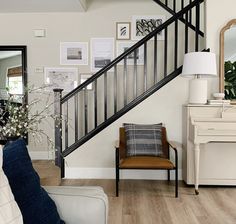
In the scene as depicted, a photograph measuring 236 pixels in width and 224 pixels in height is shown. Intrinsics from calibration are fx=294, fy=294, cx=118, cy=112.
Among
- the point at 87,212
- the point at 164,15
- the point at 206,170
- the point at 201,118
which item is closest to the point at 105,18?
the point at 164,15

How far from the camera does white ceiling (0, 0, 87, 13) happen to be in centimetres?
430

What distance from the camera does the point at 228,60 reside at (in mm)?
3752

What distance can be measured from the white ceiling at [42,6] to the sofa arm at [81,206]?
3.51 meters

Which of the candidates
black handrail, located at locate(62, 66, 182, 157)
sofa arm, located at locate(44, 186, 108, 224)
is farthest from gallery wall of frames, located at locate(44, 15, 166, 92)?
sofa arm, located at locate(44, 186, 108, 224)

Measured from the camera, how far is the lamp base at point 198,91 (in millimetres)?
3615

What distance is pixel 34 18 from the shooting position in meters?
4.89

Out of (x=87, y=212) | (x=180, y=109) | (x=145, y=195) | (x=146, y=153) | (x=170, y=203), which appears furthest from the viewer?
(x=180, y=109)

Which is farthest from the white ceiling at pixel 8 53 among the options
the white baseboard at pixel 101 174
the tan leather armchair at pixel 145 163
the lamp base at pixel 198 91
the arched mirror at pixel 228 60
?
the arched mirror at pixel 228 60

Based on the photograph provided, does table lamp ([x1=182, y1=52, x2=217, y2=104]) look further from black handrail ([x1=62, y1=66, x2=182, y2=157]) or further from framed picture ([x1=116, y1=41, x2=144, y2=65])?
framed picture ([x1=116, y1=41, x2=144, y2=65])

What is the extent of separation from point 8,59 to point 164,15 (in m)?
2.75

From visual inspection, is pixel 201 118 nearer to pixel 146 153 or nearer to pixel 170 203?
pixel 146 153

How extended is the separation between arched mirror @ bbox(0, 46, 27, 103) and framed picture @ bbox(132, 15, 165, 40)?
1878 mm

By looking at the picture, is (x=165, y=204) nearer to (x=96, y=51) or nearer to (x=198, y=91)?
(x=198, y=91)

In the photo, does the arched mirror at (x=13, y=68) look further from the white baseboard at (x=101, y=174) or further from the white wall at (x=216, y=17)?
the white wall at (x=216, y=17)
